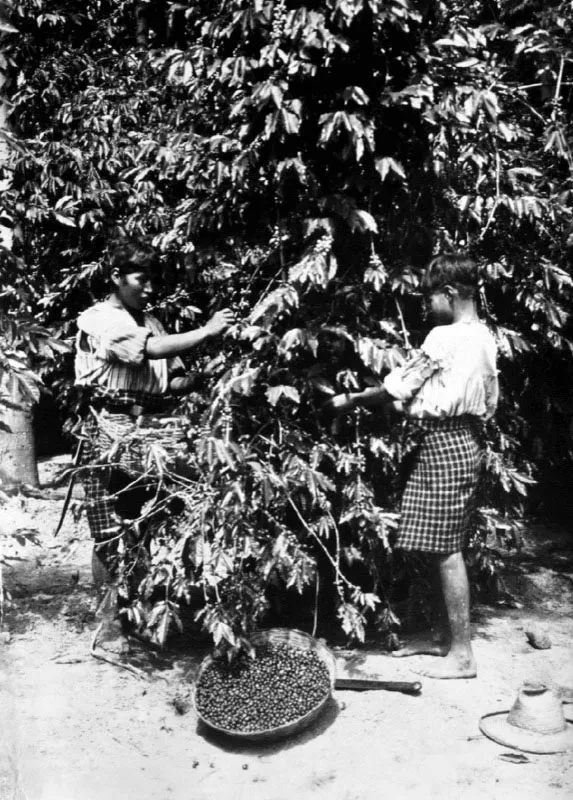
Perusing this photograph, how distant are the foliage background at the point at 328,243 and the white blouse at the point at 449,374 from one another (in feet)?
0.30

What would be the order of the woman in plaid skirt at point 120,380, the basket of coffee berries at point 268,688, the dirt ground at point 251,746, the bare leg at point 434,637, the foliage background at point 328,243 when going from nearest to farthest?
1. the dirt ground at point 251,746
2. the basket of coffee berries at point 268,688
3. the foliage background at point 328,243
4. the woman in plaid skirt at point 120,380
5. the bare leg at point 434,637

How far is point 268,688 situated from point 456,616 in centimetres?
81

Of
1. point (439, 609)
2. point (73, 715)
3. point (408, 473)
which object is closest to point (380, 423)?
point (408, 473)

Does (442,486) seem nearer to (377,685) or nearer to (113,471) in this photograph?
(377,685)

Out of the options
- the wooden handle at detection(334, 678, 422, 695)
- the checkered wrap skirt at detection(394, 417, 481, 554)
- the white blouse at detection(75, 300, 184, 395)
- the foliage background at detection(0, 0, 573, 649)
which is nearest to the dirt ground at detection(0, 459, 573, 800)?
the wooden handle at detection(334, 678, 422, 695)

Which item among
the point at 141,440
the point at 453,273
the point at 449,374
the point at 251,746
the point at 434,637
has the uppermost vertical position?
the point at 453,273

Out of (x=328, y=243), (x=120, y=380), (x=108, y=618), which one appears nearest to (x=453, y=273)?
(x=328, y=243)

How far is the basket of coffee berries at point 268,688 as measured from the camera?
9.30ft

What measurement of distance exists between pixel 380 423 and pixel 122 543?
3.70 ft

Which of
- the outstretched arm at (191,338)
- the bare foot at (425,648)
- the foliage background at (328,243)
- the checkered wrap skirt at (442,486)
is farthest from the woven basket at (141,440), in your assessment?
the bare foot at (425,648)

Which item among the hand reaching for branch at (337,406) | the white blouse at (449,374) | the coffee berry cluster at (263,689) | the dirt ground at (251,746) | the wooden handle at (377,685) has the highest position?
the white blouse at (449,374)

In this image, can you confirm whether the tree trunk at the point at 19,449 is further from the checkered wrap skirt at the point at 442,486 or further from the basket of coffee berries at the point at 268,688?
the checkered wrap skirt at the point at 442,486

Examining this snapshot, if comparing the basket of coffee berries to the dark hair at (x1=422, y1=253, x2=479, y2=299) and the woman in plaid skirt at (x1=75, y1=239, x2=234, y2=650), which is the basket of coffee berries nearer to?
the woman in plaid skirt at (x1=75, y1=239, x2=234, y2=650)

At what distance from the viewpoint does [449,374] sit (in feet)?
10.4
